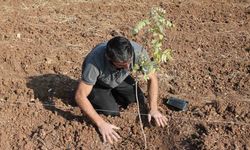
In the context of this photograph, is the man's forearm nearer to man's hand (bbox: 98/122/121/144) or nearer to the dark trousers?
the dark trousers

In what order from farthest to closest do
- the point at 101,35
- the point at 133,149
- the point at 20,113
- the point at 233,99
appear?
the point at 101,35, the point at 233,99, the point at 20,113, the point at 133,149

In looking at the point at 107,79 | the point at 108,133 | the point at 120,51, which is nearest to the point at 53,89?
the point at 107,79

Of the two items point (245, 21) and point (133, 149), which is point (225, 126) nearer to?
point (133, 149)

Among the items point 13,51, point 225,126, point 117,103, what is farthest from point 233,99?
point 13,51

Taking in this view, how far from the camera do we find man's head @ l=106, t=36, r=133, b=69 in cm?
430

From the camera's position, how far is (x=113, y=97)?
18.1 feet

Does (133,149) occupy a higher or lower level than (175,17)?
lower

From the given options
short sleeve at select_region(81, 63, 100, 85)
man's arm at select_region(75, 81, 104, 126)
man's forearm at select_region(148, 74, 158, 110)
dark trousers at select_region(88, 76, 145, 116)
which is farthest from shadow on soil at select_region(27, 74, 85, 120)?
man's forearm at select_region(148, 74, 158, 110)

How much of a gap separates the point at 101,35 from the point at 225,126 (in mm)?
2945

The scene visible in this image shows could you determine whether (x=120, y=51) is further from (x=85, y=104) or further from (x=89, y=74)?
(x=85, y=104)

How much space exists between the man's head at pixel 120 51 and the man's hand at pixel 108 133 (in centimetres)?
67

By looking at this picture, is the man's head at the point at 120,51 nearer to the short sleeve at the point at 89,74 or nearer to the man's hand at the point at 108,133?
the short sleeve at the point at 89,74

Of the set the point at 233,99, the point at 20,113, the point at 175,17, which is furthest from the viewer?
the point at 175,17

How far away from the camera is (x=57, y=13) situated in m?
7.88
